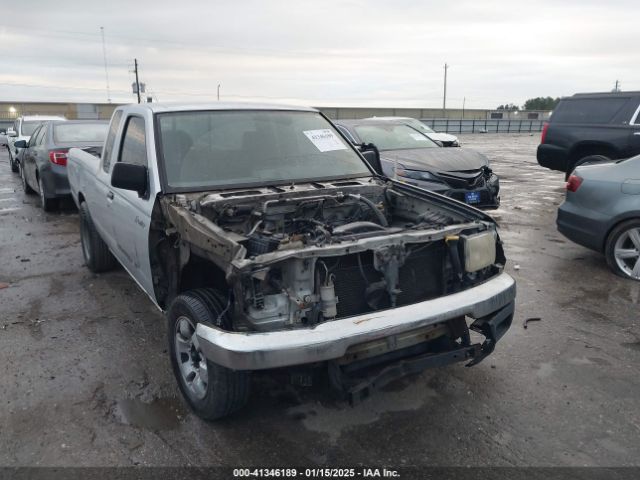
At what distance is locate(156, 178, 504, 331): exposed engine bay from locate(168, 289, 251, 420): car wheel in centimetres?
15

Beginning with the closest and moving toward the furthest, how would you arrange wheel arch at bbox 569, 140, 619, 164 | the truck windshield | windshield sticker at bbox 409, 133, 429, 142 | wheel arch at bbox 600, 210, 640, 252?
the truck windshield
wheel arch at bbox 600, 210, 640, 252
windshield sticker at bbox 409, 133, 429, 142
wheel arch at bbox 569, 140, 619, 164

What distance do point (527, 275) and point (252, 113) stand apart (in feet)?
11.5

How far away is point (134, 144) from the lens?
4.40 metres

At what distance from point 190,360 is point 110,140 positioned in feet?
9.03

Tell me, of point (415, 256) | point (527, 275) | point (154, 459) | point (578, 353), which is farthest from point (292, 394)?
point (527, 275)

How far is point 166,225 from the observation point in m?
3.53

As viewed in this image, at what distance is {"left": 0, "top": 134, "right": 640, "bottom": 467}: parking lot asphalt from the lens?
115 inches

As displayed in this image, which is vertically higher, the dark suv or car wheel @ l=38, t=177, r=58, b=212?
the dark suv

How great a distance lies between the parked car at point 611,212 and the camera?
5562mm

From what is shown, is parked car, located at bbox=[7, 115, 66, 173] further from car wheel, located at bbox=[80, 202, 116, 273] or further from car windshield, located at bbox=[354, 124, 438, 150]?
car wheel, located at bbox=[80, 202, 116, 273]

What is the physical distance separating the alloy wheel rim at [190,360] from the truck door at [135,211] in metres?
0.71

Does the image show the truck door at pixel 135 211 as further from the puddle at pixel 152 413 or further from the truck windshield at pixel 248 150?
the puddle at pixel 152 413

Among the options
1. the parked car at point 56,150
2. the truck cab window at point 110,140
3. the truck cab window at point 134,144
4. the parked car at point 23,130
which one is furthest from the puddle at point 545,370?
the parked car at point 23,130

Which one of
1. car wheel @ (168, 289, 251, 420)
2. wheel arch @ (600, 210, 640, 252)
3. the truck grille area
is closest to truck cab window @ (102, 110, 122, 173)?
car wheel @ (168, 289, 251, 420)
